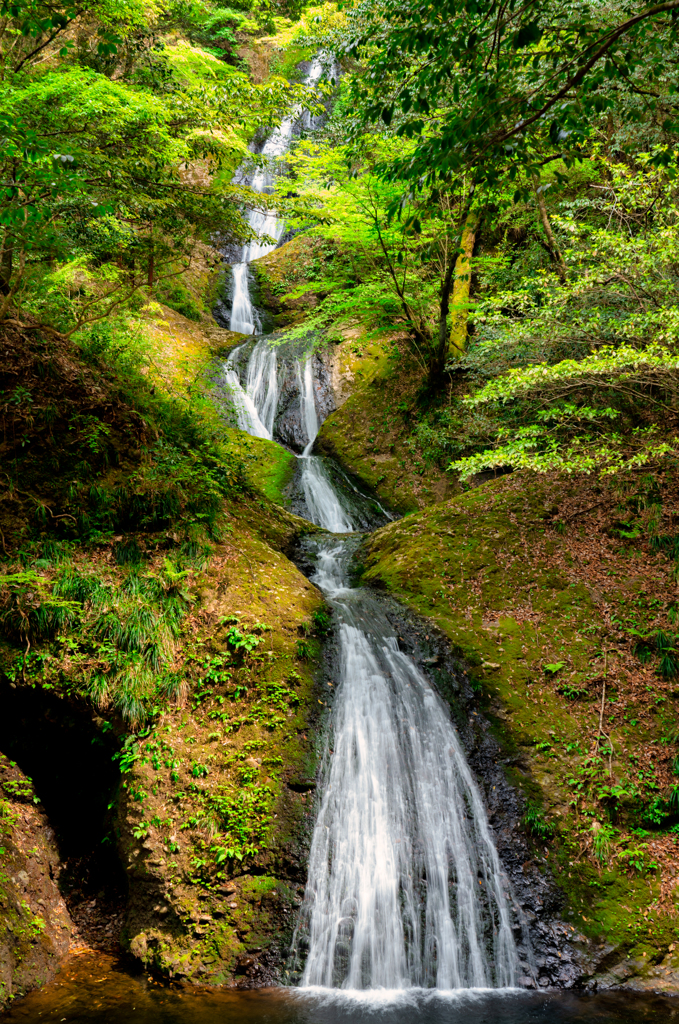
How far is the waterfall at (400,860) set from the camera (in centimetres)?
496

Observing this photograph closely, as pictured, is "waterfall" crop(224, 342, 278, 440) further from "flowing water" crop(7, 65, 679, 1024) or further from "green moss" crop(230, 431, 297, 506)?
"flowing water" crop(7, 65, 679, 1024)

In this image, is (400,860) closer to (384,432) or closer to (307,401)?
(384,432)

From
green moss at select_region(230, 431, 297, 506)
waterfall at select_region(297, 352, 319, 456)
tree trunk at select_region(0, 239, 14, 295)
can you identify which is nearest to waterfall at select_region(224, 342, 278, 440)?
waterfall at select_region(297, 352, 319, 456)

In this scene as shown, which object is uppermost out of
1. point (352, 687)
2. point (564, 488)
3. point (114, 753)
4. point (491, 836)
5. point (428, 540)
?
point (564, 488)

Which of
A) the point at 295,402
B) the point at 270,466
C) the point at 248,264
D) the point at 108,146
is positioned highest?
the point at 248,264

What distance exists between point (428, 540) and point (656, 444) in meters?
3.36

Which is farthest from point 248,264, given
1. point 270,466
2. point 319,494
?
point 319,494

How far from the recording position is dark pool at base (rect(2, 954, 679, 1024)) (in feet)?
14.0

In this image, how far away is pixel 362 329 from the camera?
16375 millimetres

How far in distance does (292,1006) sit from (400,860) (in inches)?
57.9

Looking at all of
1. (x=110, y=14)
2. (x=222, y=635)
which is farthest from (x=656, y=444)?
(x=110, y=14)

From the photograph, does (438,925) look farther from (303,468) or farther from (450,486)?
(303,468)

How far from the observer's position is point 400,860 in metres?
5.48

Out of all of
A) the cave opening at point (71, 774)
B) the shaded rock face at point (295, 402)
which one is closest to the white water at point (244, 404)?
the shaded rock face at point (295, 402)
